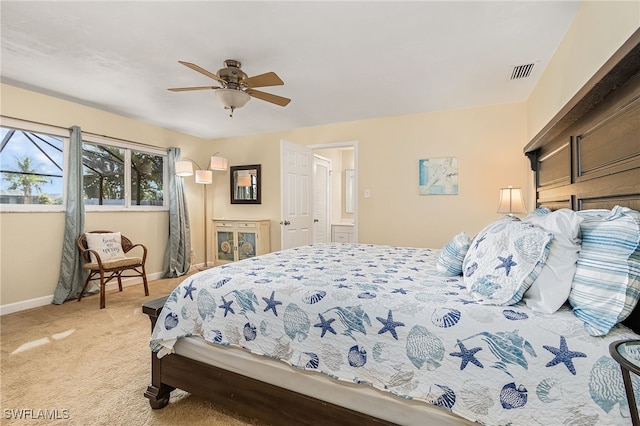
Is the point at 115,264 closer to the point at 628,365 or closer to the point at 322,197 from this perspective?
the point at 322,197

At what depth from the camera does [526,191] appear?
3611mm

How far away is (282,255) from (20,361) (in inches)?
81.2

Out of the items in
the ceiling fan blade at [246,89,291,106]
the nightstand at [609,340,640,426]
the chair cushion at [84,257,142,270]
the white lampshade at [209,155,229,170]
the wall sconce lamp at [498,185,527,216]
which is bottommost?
the chair cushion at [84,257,142,270]

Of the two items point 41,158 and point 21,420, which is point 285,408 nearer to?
point 21,420

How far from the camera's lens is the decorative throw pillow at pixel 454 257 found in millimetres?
1712

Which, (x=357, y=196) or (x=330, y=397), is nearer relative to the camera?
(x=330, y=397)

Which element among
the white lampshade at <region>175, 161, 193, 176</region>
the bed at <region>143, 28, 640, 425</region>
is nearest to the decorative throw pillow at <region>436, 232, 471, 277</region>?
the bed at <region>143, 28, 640, 425</region>

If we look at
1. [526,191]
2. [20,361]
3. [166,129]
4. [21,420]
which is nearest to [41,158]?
[166,129]

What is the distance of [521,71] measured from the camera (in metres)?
2.85

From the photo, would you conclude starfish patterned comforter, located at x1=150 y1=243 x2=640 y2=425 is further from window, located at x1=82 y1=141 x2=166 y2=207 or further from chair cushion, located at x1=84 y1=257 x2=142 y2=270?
window, located at x1=82 y1=141 x2=166 y2=207

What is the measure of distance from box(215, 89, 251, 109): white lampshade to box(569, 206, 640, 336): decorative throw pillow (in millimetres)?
2506

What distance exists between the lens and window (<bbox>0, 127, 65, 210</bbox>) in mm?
3225

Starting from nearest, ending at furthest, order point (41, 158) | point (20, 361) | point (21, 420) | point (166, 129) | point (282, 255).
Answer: point (21, 420), point (20, 361), point (282, 255), point (41, 158), point (166, 129)

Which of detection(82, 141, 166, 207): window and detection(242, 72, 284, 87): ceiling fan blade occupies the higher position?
detection(242, 72, 284, 87): ceiling fan blade
